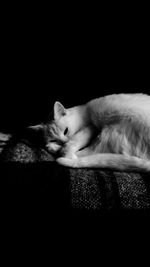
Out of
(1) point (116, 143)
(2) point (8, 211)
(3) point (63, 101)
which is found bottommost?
(2) point (8, 211)

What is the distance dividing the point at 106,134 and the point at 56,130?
13.0 inches

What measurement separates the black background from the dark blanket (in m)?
0.95

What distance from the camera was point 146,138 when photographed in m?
1.31

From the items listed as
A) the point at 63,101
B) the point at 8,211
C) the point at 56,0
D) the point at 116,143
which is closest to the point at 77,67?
the point at 63,101

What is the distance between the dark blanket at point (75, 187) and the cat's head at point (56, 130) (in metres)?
0.45

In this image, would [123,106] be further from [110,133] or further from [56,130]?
[56,130]

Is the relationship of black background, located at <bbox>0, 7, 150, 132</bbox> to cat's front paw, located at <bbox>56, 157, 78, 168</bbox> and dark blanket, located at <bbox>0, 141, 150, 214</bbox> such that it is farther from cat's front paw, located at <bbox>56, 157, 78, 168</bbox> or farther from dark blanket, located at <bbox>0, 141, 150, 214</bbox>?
dark blanket, located at <bbox>0, 141, 150, 214</bbox>

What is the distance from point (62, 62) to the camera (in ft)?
6.57

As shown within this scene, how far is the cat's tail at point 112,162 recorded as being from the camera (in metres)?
1.21

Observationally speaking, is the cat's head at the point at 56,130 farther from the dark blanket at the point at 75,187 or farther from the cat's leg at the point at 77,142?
the dark blanket at the point at 75,187

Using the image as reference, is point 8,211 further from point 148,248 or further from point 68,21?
point 68,21

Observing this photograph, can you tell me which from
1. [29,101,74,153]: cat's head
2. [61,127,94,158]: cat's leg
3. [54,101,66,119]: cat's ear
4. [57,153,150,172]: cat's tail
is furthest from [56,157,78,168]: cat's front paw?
[54,101,66,119]: cat's ear

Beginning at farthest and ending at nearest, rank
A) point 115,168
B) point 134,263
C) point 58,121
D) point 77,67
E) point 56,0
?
point 77,67
point 56,0
point 58,121
point 115,168
point 134,263

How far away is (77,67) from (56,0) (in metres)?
0.44
